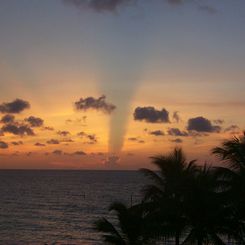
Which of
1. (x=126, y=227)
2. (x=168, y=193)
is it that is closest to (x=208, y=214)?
(x=168, y=193)

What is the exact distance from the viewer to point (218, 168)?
22.8 m

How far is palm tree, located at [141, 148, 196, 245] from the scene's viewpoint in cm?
2338

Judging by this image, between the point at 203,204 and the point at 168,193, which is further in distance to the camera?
the point at 168,193

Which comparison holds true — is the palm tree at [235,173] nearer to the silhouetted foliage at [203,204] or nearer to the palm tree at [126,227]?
the silhouetted foliage at [203,204]

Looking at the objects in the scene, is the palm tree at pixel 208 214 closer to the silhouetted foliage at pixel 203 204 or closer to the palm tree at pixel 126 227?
the silhouetted foliage at pixel 203 204

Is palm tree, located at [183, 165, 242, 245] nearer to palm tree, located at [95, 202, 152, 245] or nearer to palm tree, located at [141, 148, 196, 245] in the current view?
palm tree, located at [141, 148, 196, 245]

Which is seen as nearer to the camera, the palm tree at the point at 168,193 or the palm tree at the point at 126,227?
the palm tree at the point at 168,193

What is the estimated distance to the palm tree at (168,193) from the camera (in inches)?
920

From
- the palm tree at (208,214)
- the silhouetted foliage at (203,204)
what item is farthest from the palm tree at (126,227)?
the palm tree at (208,214)

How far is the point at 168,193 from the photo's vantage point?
81.3 ft

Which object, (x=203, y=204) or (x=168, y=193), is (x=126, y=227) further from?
(x=203, y=204)

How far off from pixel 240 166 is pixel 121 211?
7.69 meters

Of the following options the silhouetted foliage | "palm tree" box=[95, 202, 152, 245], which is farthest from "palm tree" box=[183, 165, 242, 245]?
"palm tree" box=[95, 202, 152, 245]

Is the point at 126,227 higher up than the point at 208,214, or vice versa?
the point at 208,214
